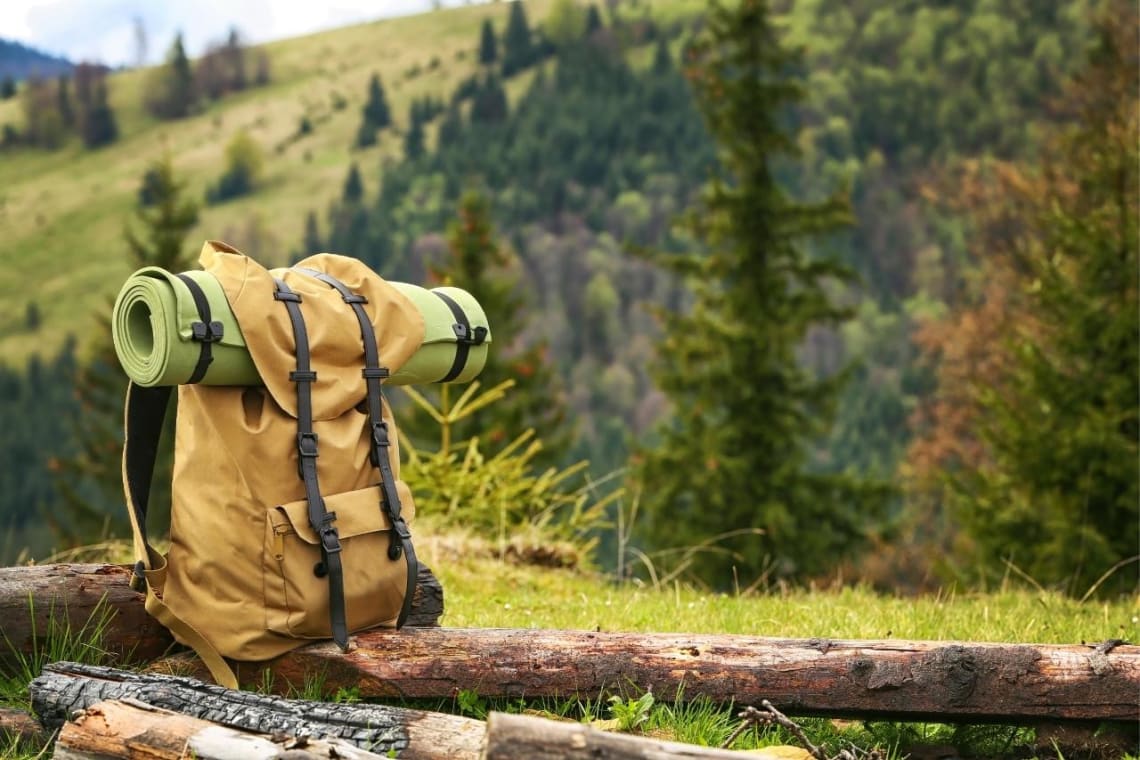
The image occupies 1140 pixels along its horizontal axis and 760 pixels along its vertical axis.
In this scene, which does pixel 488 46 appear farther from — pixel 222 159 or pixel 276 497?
pixel 276 497

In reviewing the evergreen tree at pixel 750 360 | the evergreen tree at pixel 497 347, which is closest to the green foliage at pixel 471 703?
the evergreen tree at pixel 750 360

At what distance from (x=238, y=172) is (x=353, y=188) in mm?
22182

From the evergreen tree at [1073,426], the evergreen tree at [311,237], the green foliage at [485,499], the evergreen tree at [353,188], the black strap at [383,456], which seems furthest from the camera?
the evergreen tree at [353,188]

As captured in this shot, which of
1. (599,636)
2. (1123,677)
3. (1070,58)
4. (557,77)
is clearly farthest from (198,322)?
(557,77)

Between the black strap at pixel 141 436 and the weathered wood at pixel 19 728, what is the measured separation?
679mm

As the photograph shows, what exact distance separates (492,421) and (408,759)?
72.0 feet

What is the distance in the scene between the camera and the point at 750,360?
2094 cm

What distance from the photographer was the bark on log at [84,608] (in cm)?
411

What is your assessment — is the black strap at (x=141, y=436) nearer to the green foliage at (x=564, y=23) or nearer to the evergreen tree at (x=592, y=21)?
the green foliage at (x=564, y=23)

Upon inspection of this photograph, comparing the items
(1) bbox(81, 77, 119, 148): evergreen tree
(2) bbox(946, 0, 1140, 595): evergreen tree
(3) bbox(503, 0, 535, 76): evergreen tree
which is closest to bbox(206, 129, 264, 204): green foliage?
(1) bbox(81, 77, 119, 148): evergreen tree

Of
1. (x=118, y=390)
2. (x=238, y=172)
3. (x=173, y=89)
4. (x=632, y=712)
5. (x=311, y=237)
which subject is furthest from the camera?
(x=173, y=89)

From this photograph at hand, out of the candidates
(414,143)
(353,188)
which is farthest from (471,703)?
(414,143)

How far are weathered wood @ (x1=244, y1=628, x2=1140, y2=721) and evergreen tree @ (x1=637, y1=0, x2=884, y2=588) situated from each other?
16315 mm

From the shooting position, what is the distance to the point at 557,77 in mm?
138375
